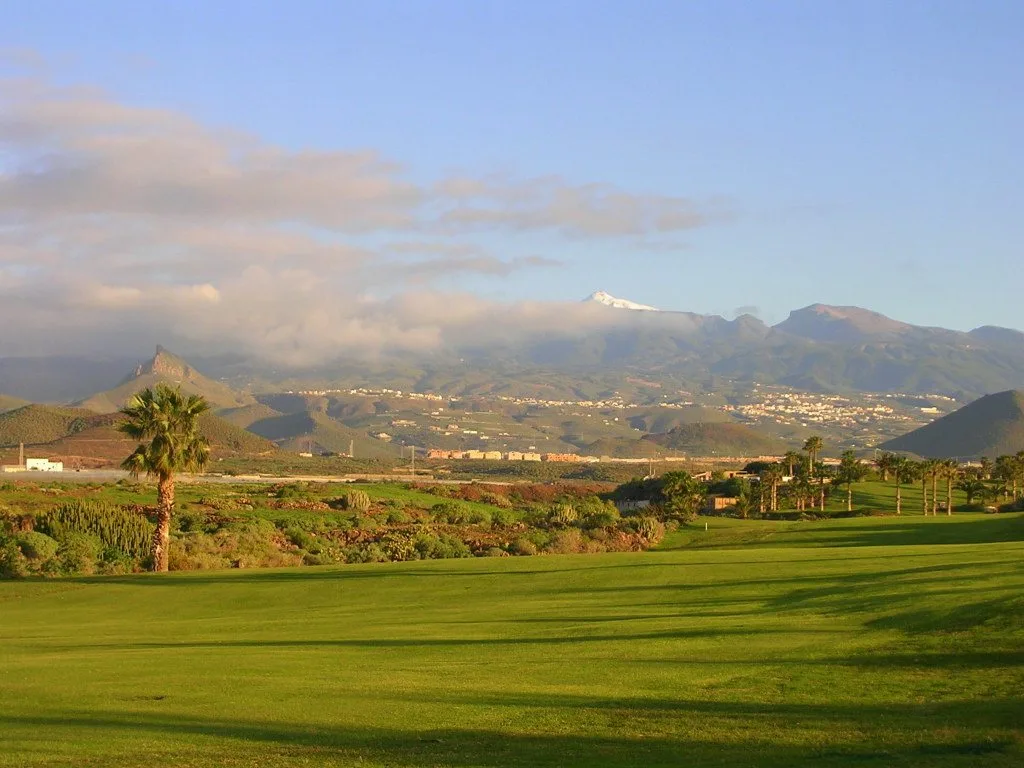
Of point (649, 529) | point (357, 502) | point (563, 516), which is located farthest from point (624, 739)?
point (357, 502)

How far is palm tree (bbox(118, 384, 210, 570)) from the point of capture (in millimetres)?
50281

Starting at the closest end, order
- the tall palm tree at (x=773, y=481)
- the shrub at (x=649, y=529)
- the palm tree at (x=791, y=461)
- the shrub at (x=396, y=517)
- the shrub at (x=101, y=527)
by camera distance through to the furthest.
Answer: the shrub at (x=101, y=527)
the shrub at (x=649, y=529)
the shrub at (x=396, y=517)
the tall palm tree at (x=773, y=481)
the palm tree at (x=791, y=461)

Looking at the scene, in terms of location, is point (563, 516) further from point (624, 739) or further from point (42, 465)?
point (42, 465)

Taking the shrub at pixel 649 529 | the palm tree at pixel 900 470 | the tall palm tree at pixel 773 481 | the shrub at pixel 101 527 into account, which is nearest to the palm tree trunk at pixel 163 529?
the shrub at pixel 101 527

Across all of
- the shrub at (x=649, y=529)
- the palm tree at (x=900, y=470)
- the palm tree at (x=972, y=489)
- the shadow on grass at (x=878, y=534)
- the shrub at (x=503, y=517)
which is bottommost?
the shrub at (x=503, y=517)

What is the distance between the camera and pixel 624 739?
15.6m

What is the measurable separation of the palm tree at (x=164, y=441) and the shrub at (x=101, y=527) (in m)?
5.78

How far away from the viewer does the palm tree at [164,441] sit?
1980 inches

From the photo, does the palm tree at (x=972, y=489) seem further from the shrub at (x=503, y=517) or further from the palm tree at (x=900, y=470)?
the shrub at (x=503, y=517)

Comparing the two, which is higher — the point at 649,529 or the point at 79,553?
the point at 649,529

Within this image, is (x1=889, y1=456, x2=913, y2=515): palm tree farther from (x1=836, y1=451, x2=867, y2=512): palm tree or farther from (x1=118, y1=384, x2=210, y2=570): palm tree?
(x1=118, y1=384, x2=210, y2=570): palm tree

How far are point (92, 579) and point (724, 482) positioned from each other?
81.5 meters

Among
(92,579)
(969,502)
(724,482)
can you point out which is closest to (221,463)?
(724,482)

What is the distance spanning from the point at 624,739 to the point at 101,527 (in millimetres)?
46449
